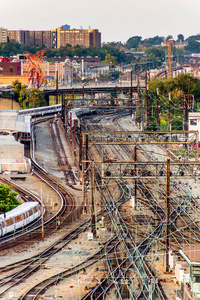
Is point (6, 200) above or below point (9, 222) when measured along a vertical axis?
above

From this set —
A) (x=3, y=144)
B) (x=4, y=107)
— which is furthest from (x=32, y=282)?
(x=4, y=107)

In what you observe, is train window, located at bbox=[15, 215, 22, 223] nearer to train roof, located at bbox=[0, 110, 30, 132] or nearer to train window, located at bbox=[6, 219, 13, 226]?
train window, located at bbox=[6, 219, 13, 226]

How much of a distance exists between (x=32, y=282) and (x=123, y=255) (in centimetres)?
562

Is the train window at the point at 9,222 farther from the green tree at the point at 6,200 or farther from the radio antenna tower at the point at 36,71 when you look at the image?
the radio antenna tower at the point at 36,71

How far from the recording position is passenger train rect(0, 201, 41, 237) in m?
35.3

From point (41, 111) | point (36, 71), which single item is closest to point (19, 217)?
point (41, 111)

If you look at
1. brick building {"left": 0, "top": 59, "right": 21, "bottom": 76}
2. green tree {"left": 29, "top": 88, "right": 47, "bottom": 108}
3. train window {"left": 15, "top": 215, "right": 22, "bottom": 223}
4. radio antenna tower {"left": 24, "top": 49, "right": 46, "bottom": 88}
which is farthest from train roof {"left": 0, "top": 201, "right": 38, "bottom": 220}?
brick building {"left": 0, "top": 59, "right": 21, "bottom": 76}

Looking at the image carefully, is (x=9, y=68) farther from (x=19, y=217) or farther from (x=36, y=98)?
(x=19, y=217)

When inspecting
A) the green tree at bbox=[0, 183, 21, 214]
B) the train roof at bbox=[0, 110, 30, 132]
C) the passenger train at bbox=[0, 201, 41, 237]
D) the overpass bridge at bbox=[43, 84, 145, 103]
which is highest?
the overpass bridge at bbox=[43, 84, 145, 103]

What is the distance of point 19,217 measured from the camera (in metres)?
36.6

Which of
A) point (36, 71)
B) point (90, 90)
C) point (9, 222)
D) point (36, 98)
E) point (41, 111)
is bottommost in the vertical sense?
point (9, 222)

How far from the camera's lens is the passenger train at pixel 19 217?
35344 millimetres

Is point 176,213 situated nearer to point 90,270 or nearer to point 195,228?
point 195,228

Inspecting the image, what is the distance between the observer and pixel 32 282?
27875 millimetres
